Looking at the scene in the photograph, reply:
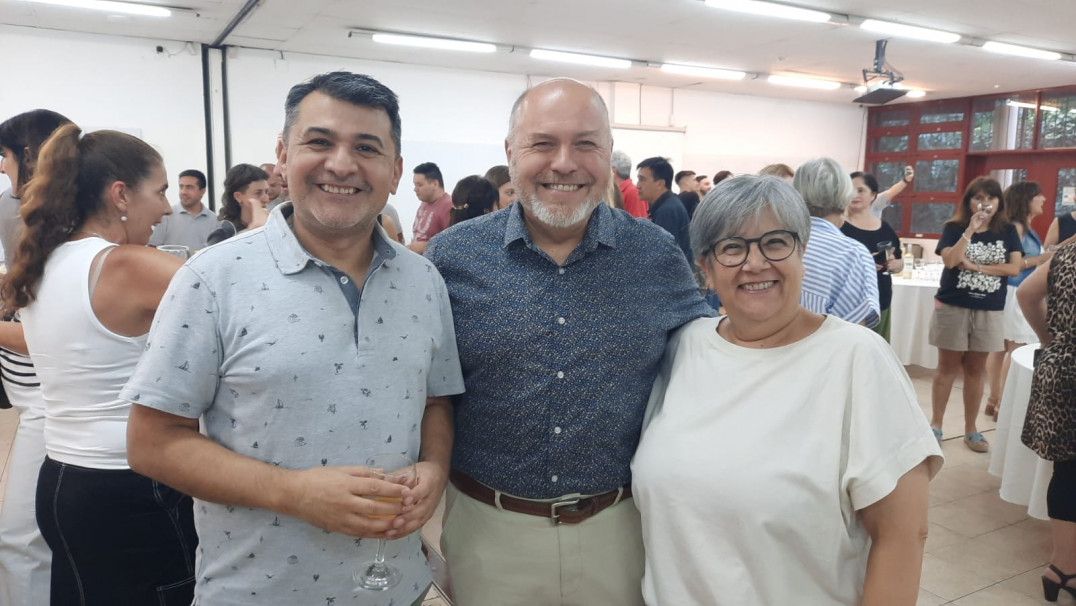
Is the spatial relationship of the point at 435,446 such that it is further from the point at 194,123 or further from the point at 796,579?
the point at 194,123

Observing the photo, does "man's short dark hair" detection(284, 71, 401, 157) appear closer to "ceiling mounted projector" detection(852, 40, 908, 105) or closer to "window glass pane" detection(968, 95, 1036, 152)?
"ceiling mounted projector" detection(852, 40, 908, 105)

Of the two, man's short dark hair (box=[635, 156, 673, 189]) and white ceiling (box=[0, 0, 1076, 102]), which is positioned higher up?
white ceiling (box=[0, 0, 1076, 102])

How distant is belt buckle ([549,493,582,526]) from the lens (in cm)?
161

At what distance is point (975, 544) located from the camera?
359 centimetres

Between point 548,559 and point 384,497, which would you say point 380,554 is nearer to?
point 384,497

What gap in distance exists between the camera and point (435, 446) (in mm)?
1512

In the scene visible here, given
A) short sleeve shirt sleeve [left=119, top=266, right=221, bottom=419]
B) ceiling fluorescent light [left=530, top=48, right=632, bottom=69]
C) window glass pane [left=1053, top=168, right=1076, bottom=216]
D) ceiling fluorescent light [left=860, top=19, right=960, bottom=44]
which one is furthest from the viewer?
window glass pane [left=1053, top=168, right=1076, bottom=216]

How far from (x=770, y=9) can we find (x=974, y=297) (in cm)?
378

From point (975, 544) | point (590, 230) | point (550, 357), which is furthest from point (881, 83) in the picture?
point (550, 357)

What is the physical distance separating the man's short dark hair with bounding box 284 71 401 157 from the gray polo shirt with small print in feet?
0.75

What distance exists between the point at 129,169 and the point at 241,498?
3.67 ft

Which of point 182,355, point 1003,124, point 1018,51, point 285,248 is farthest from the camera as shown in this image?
point 1003,124

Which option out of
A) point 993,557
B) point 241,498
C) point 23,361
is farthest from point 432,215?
point 241,498

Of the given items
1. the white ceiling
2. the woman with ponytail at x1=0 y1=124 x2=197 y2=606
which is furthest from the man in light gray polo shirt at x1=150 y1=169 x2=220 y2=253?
the woman with ponytail at x1=0 y1=124 x2=197 y2=606
